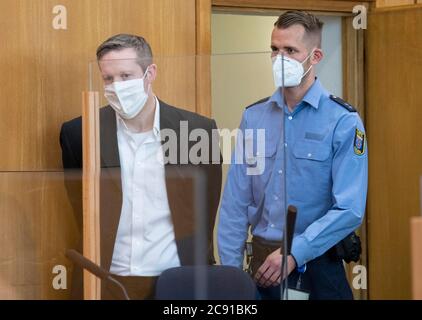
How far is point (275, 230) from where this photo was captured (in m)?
3.28

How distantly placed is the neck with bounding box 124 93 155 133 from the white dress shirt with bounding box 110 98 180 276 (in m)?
0.03

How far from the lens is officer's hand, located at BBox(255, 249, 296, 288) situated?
3.20 metres

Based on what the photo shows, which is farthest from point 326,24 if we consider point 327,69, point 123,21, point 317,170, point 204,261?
point 204,261

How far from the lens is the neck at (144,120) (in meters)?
3.42

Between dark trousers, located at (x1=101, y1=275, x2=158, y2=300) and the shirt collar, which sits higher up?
the shirt collar

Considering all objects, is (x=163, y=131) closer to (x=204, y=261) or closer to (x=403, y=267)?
(x=204, y=261)

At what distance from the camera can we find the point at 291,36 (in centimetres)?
404

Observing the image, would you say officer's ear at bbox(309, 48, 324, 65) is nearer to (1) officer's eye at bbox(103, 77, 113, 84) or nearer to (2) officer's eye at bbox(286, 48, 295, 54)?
(2) officer's eye at bbox(286, 48, 295, 54)

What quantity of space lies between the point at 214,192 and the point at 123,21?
1621 millimetres

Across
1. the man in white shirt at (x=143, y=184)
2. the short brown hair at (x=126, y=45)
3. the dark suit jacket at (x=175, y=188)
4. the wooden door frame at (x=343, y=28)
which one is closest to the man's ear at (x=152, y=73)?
the man in white shirt at (x=143, y=184)

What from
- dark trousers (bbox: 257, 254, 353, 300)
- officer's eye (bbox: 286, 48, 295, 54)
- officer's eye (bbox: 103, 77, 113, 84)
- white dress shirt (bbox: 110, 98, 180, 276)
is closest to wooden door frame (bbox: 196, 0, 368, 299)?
dark trousers (bbox: 257, 254, 353, 300)

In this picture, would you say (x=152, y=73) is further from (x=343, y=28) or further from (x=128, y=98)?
(x=343, y=28)

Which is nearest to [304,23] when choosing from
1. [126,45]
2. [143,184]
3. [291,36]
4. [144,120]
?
[291,36]

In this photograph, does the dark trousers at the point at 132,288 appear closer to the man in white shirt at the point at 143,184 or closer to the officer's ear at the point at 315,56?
the man in white shirt at the point at 143,184
